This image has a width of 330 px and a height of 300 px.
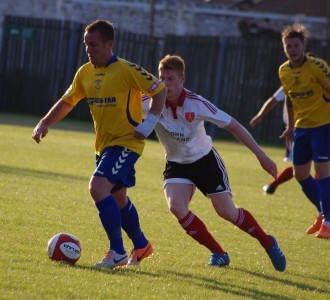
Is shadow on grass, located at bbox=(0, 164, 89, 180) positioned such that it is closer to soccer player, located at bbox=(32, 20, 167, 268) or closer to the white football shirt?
the white football shirt

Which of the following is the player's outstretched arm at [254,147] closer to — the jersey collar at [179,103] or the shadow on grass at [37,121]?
the jersey collar at [179,103]

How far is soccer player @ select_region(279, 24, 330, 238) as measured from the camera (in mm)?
10000

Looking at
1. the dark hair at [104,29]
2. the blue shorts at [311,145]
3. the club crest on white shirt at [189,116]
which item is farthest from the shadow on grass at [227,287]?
the blue shorts at [311,145]

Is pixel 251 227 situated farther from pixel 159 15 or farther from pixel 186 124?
pixel 159 15

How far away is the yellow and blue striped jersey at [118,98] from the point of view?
7.19 metres

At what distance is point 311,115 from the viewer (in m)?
10.1

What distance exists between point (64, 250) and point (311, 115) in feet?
13.1

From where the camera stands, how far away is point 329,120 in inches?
400

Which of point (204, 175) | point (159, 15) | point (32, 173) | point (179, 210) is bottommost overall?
point (32, 173)

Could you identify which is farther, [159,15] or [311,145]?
[159,15]

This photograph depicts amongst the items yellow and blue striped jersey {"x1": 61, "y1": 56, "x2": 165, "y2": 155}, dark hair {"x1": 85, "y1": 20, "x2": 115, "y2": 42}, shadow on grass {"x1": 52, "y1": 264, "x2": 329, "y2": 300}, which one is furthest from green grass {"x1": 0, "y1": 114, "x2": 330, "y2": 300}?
dark hair {"x1": 85, "y1": 20, "x2": 115, "y2": 42}

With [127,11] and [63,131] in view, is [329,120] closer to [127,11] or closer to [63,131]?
[63,131]

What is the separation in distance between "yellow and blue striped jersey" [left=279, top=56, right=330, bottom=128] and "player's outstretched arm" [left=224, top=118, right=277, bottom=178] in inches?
109

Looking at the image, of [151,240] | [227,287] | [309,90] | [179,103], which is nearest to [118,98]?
[179,103]
